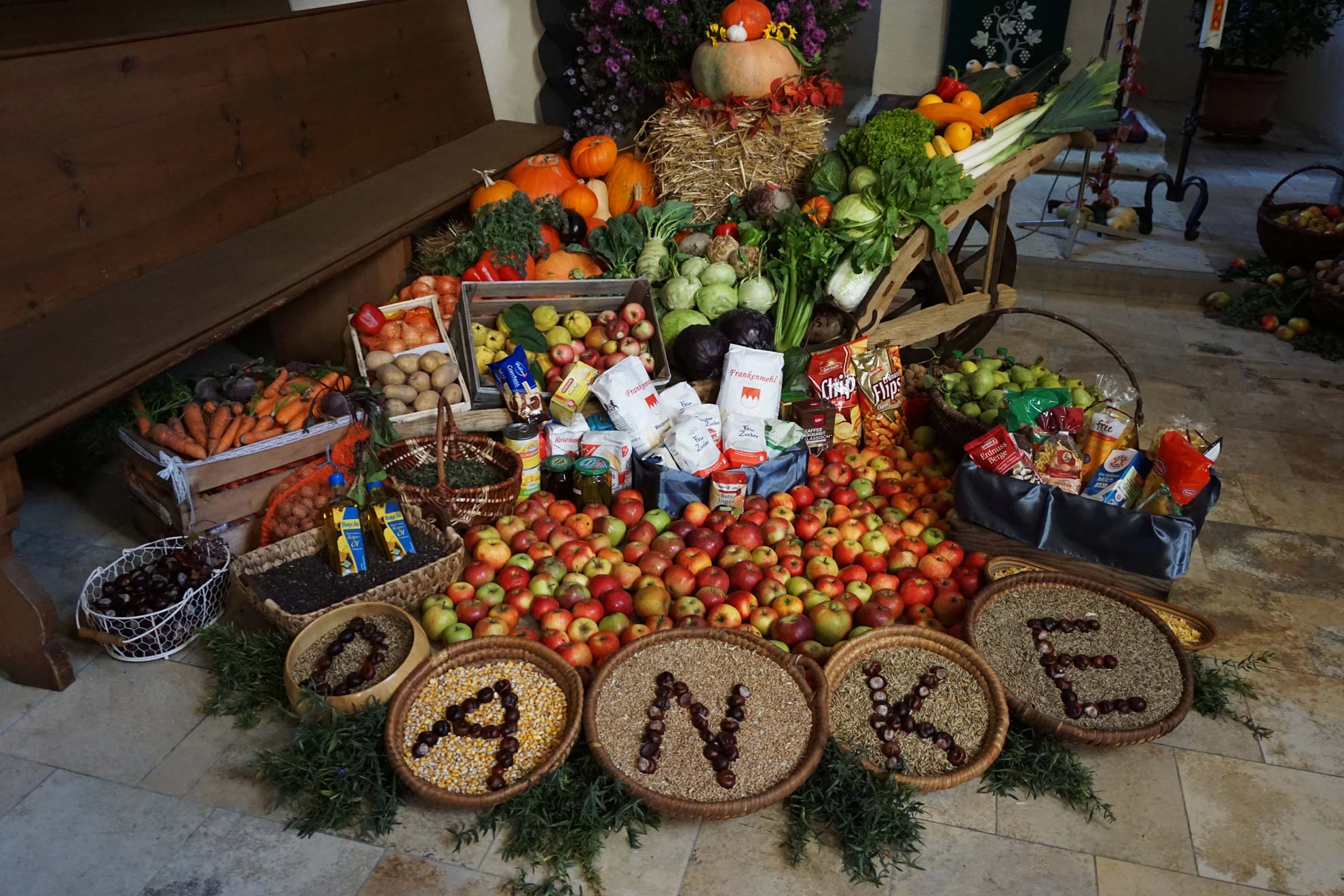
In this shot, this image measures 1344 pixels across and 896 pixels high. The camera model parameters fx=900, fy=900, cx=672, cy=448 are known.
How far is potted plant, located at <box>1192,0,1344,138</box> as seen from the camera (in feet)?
27.2

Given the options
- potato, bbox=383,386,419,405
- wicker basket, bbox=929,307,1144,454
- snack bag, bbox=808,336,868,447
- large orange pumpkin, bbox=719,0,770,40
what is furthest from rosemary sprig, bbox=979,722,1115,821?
large orange pumpkin, bbox=719,0,770,40

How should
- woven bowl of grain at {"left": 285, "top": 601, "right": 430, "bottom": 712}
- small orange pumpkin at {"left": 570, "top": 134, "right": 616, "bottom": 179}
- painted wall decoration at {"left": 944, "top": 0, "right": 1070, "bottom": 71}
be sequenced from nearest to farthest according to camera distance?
woven bowl of grain at {"left": 285, "top": 601, "right": 430, "bottom": 712} → small orange pumpkin at {"left": 570, "top": 134, "right": 616, "bottom": 179} → painted wall decoration at {"left": 944, "top": 0, "right": 1070, "bottom": 71}

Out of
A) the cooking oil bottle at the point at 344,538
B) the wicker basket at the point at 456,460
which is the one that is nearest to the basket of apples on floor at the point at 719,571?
the wicker basket at the point at 456,460

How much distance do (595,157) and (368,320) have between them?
1.98 meters

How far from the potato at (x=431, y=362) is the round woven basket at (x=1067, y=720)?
7.56 feet

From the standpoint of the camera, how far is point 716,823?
2.48 meters

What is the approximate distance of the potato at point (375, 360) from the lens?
12.3 feet

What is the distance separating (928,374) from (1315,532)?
167 centimetres

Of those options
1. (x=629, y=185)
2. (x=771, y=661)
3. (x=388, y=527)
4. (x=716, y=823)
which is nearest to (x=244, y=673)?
(x=388, y=527)

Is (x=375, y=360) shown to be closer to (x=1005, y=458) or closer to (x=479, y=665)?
(x=479, y=665)

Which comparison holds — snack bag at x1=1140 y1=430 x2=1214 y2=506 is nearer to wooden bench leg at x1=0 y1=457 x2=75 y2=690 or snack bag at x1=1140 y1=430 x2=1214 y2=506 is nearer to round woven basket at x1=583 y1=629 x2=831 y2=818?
round woven basket at x1=583 y1=629 x2=831 y2=818

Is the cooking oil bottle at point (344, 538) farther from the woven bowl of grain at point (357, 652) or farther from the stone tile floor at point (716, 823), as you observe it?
the stone tile floor at point (716, 823)

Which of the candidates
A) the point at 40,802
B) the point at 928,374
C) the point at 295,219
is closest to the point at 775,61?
the point at 928,374

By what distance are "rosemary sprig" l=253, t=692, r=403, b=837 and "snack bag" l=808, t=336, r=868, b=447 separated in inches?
89.0
